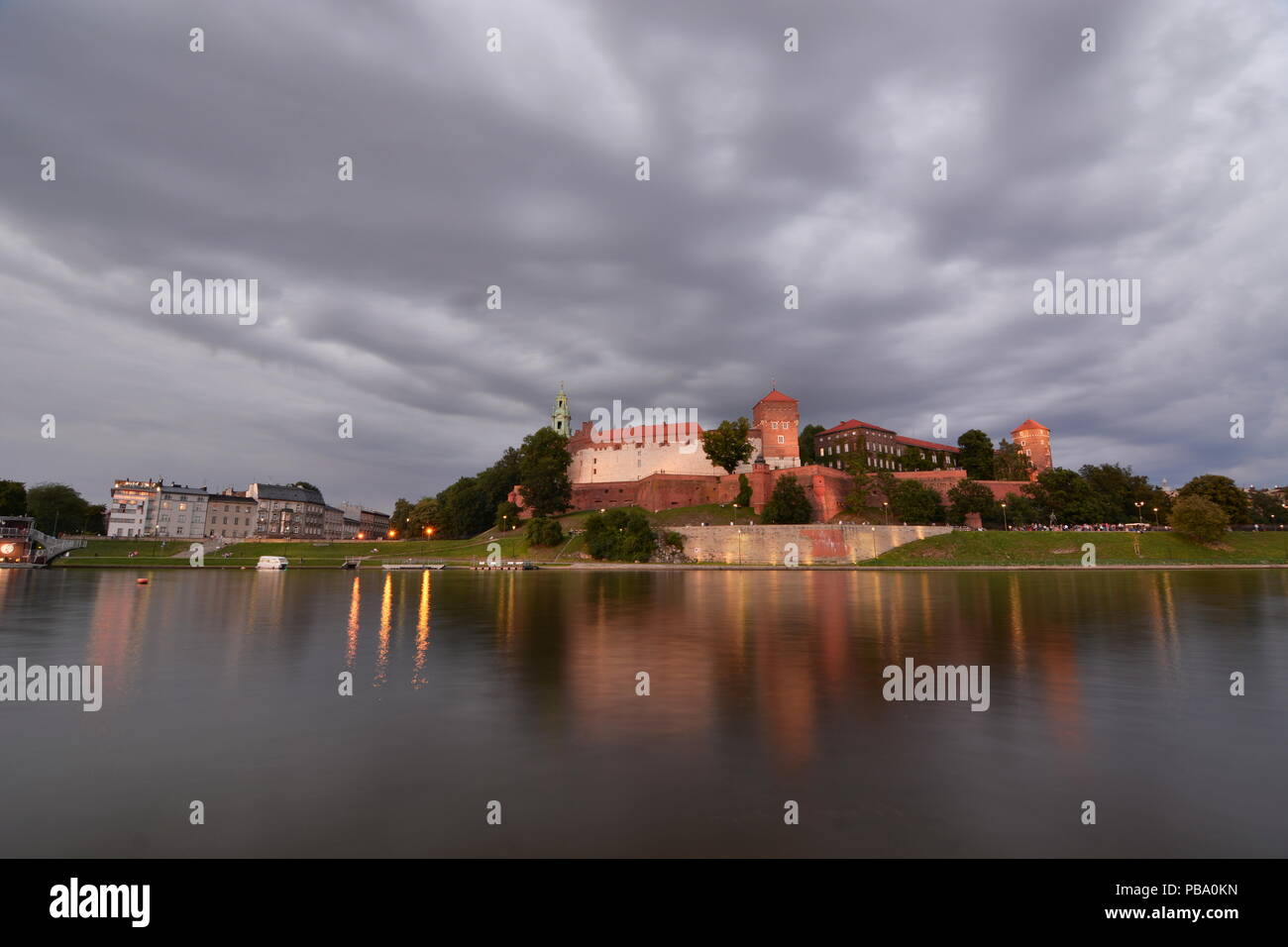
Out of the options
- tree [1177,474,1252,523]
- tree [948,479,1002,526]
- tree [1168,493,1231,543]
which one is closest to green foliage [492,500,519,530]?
tree [948,479,1002,526]

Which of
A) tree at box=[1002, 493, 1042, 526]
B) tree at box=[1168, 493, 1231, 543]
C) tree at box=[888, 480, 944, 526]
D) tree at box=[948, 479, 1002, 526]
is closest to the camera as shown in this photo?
tree at box=[1168, 493, 1231, 543]

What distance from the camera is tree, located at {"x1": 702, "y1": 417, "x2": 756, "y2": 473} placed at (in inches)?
3184

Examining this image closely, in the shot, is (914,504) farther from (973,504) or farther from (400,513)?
(400,513)

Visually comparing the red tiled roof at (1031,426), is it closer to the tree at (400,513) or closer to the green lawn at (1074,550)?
the green lawn at (1074,550)

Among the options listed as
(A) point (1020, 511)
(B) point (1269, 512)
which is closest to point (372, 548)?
(A) point (1020, 511)

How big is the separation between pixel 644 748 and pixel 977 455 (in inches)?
4041

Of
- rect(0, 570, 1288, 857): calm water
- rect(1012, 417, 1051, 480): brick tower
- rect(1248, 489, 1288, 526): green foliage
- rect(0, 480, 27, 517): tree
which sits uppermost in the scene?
rect(1012, 417, 1051, 480): brick tower

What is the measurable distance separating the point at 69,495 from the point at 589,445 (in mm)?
82961

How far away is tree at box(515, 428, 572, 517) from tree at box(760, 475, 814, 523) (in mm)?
26826

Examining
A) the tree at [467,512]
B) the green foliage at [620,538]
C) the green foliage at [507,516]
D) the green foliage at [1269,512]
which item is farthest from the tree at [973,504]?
the tree at [467,512]

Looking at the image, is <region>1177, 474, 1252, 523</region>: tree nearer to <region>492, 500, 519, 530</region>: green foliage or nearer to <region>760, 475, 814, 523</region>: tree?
<region>760, 475, 814, 523</region>: tree

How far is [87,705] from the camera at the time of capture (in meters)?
8.77

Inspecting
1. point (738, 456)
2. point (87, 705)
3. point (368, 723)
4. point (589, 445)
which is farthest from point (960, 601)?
point (589, 445)

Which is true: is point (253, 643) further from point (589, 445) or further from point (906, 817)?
point (589, 445)
